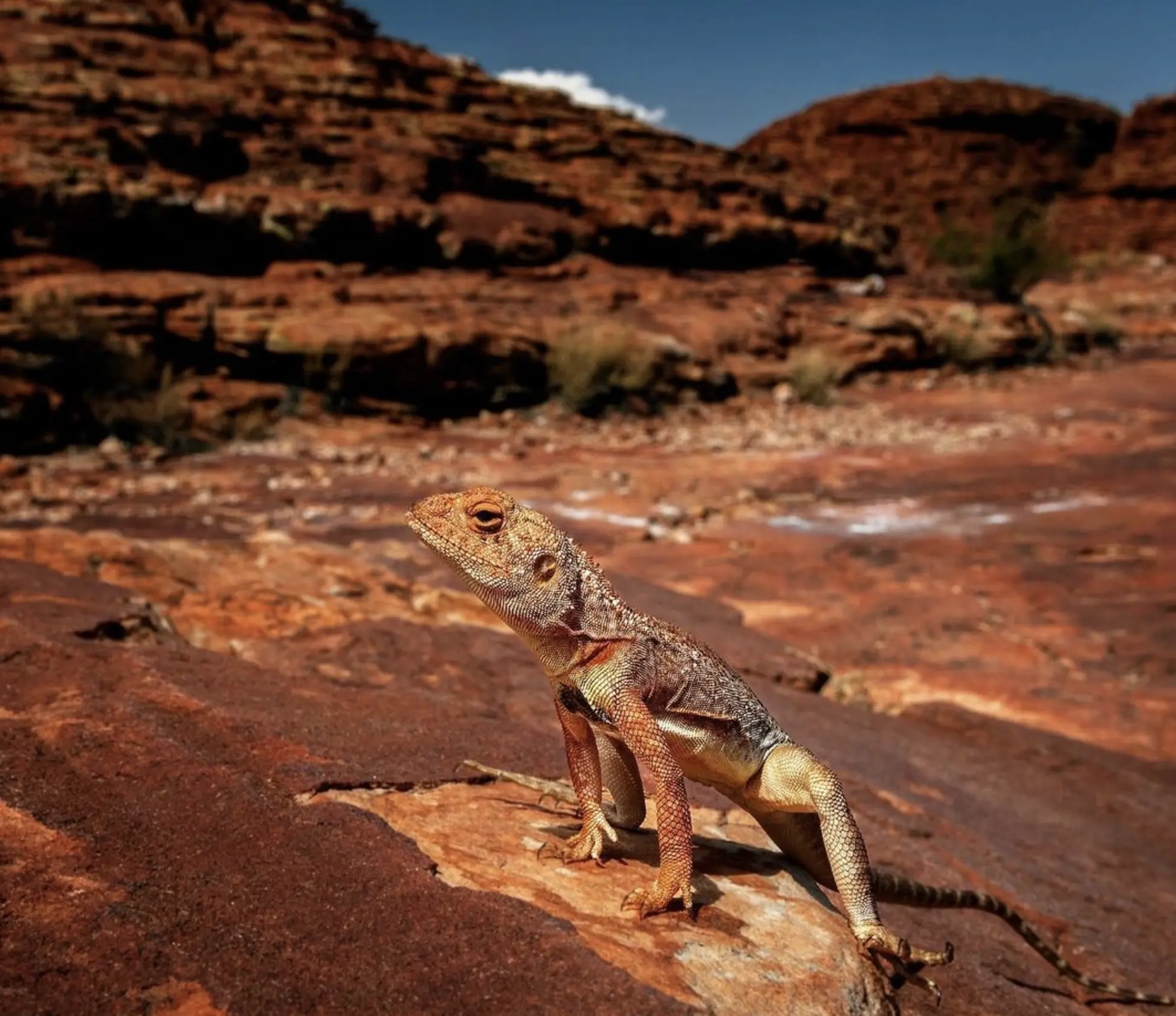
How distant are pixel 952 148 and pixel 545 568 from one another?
70.7m

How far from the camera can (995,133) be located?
64812 millimetres

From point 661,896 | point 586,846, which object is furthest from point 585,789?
point 661,896

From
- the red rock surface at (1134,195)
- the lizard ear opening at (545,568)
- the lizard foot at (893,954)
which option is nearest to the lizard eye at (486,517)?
the lizard ear opening at (545,568)

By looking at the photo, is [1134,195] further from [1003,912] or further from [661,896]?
[661,896]

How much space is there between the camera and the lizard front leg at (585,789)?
290cm

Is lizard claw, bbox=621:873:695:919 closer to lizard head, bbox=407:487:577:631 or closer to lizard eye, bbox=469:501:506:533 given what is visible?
lizard head, bbox=407:487:577:631

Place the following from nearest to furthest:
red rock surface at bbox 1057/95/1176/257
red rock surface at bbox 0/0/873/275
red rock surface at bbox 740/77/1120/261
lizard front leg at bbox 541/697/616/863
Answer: lizard front leg at bbox 541/697/616/863, red rock surface at bbox 0/0/873/275, red rock surface at bbox 1057/95/1176/257, red rock surface at bbox 740/77/1120/261

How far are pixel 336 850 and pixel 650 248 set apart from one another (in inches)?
1003

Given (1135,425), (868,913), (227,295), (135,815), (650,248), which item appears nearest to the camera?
(135,815)

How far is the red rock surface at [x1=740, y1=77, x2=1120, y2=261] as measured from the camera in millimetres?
63219

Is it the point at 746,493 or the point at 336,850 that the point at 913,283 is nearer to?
the point at 746,493

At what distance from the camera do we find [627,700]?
2.80 meters

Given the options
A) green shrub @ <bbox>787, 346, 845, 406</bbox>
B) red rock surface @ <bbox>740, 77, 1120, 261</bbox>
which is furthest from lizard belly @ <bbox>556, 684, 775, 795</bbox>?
red rock surface @ <bbox>740, 77, 1120, 261</bbox>

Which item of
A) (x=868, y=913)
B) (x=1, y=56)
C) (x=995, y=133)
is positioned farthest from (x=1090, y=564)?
(x=995, y=133)
